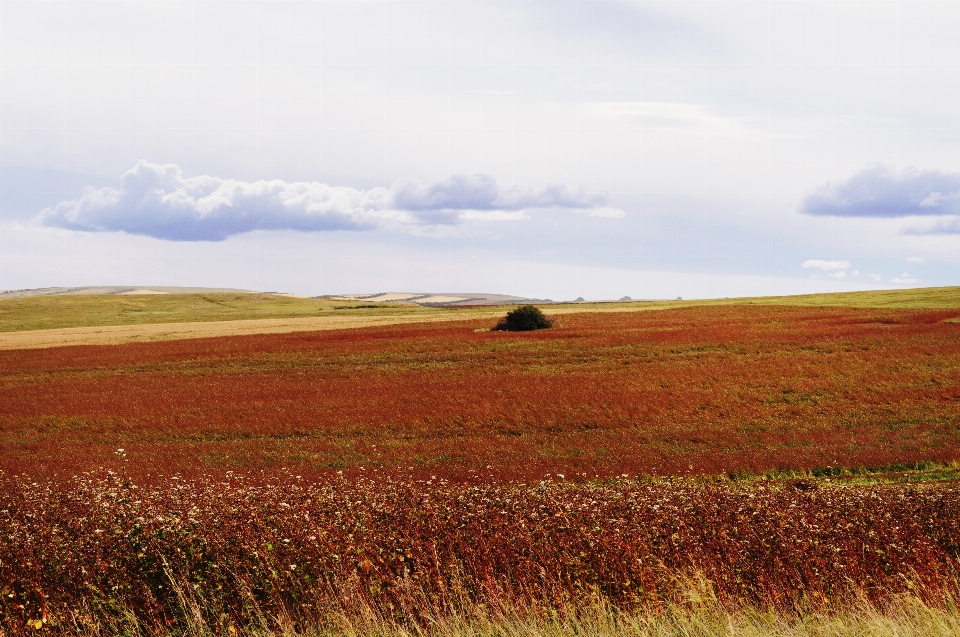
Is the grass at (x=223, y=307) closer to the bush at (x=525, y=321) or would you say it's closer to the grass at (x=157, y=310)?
the grass at (x=157, y=310)

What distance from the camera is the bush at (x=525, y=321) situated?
199 feet

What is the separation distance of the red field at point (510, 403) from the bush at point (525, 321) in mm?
7121

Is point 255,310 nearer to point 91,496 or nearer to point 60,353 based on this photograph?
point 60,353

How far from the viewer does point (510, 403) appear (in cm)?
3125

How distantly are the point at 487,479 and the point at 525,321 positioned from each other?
4159 centimetres

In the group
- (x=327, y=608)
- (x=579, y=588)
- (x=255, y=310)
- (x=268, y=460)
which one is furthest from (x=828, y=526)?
(x=255, y=310)

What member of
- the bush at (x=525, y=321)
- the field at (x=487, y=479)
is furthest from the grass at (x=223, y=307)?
the field at (x=487, y=479)

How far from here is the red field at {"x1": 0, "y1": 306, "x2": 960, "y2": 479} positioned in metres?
23.1

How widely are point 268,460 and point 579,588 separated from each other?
16890mm

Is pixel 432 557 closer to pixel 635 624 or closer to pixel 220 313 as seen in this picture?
pixel 635 624

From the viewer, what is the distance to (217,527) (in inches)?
367

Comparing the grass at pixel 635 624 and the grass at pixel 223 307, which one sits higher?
the grass at pixel 223 307

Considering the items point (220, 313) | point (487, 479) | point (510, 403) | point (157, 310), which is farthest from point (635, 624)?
point (157, 310)

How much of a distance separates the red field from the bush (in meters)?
7.12
